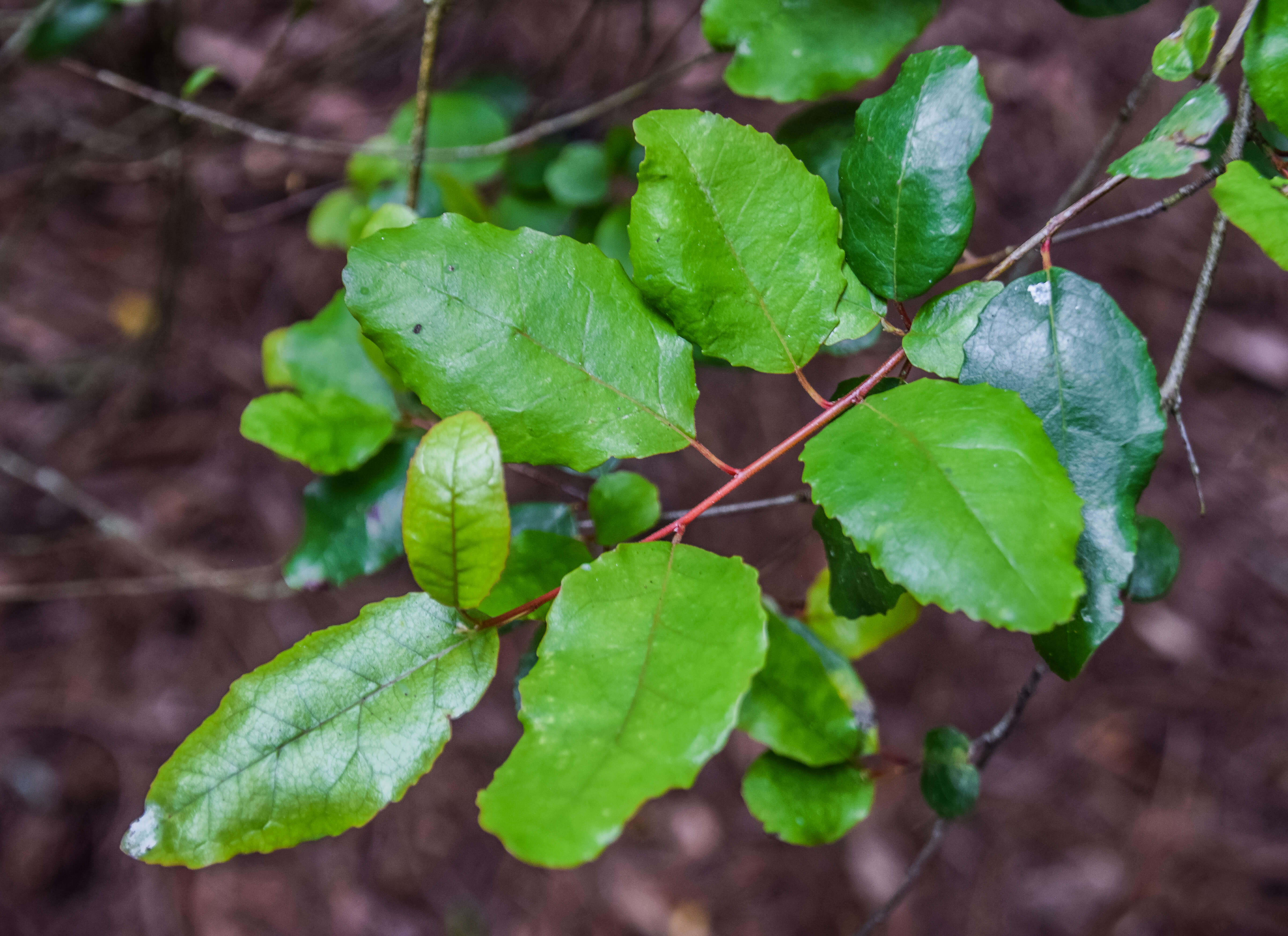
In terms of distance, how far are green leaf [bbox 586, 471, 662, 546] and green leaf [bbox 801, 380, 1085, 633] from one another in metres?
0.22

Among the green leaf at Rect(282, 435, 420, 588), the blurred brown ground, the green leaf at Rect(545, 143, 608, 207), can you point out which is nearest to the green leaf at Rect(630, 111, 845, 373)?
the green leaf at Rect(282, 435, 420, 588)

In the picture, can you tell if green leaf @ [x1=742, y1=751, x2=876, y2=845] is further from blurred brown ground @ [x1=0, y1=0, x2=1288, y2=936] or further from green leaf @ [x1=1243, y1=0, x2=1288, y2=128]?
blurred brown ground @ [x1=0, y1=0, x2=1288, y2=936]

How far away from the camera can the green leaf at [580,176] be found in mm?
1219

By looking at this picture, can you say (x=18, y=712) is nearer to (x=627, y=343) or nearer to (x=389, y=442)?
(x=389, y=442)

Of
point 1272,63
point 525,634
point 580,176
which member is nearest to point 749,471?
point 1272,63

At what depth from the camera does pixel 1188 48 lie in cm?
59

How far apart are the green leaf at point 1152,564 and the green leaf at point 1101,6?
1.62 feet

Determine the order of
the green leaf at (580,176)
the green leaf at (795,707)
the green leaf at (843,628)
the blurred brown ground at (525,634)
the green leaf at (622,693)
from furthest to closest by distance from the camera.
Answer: the blurred brown ground at (525,634), the green leaf at (580,176), the green leaf at (843,628), the green leaf at (795,707), the green leaf at (622,693)

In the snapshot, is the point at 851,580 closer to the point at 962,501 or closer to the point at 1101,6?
the point at 962,501

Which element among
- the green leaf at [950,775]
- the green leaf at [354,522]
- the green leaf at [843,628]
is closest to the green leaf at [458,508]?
the green leaf at [354,522]

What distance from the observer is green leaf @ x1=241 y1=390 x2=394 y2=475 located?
77 cm

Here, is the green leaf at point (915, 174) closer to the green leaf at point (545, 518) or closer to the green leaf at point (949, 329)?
the green leaf at point (949, 329)

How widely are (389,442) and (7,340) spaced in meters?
1.87

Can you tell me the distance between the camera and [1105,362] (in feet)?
1.92
